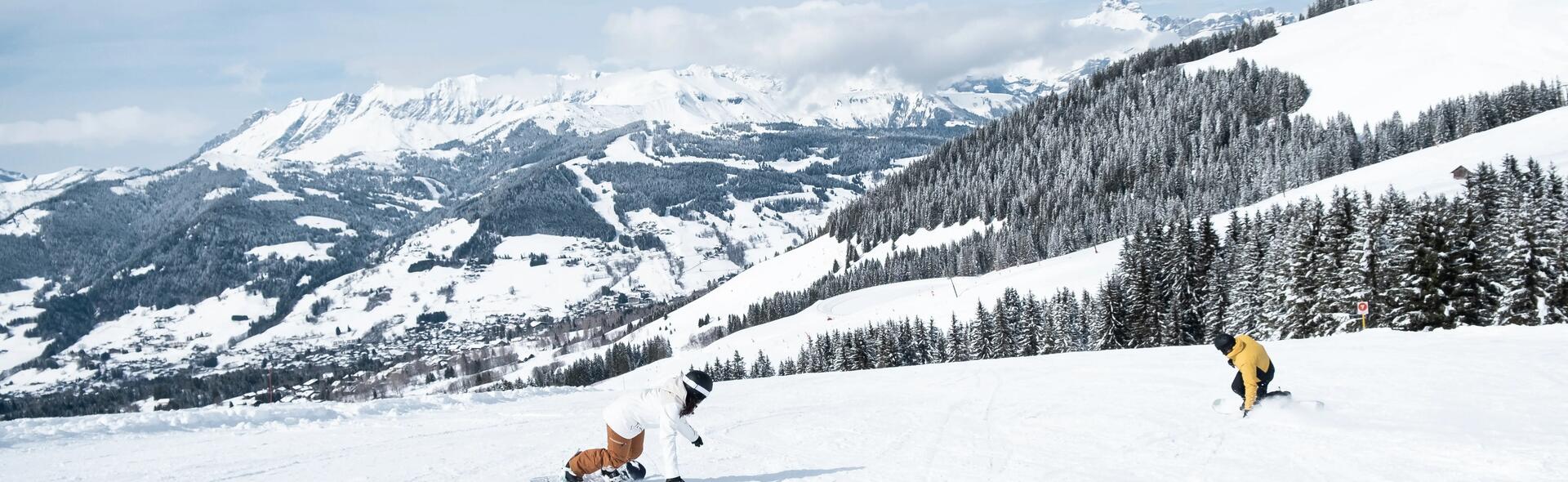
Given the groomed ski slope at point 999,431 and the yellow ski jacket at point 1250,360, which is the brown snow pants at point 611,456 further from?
the yellow ski jacket at point 1250,360

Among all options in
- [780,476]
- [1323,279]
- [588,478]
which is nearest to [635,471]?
[588,478]

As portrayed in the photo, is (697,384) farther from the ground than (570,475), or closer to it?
farther from the ground

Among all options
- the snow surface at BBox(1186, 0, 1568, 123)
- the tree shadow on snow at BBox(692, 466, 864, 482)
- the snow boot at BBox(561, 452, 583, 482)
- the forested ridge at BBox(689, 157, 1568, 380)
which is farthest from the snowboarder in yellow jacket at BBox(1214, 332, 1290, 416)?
the snow surface at BBox(1186, 0, 1568, 123)

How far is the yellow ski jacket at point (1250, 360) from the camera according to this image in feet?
49.7

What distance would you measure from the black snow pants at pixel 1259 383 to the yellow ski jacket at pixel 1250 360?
0.09m

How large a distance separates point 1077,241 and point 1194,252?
92879 millimetres

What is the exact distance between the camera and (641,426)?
1177cm

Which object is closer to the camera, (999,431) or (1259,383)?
(1259,383)

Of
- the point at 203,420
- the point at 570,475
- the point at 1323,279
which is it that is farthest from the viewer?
the point at 1323,279

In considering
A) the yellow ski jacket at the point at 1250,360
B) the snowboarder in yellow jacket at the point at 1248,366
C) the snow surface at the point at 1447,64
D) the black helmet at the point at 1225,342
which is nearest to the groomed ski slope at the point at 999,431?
the snowboarder in yellow jacket at the point at 1248,366

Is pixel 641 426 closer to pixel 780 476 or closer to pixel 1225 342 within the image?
pixel 780 476

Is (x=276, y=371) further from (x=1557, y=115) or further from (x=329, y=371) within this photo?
(x=1557, y=115)

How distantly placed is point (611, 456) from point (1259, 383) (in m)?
13.0

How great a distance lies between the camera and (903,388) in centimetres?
2753
